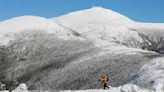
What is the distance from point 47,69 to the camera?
541 feet

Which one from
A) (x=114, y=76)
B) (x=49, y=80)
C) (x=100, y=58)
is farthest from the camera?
(x=100, y=58)

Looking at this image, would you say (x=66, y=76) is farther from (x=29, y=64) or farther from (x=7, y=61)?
(x=7, y=61)

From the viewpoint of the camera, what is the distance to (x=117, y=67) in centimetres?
13838

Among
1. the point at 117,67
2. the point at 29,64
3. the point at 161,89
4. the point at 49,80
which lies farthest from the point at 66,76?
the point at 161,89

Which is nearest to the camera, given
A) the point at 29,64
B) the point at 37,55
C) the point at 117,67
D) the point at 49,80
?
the point at 117,67

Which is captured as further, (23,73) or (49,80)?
(23,73)

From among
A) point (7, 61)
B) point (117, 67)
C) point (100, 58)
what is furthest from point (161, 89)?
point (7, 61)

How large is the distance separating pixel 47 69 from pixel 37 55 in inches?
977

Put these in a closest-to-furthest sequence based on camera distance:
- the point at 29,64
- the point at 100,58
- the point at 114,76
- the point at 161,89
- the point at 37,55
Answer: the point at 161,89, the point at 114,76, the point at 100,58, the point at 29,64, the point at 37,55

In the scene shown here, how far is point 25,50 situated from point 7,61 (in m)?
13.2

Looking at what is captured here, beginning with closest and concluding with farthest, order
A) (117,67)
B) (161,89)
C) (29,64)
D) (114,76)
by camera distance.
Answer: (161,89)
(114,76)
(117,67)
(29,64)

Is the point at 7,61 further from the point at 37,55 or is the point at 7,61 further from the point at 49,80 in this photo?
the point at 49,80

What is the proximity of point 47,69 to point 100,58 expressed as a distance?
65.5 feet

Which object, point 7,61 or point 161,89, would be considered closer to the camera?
point 161,89
